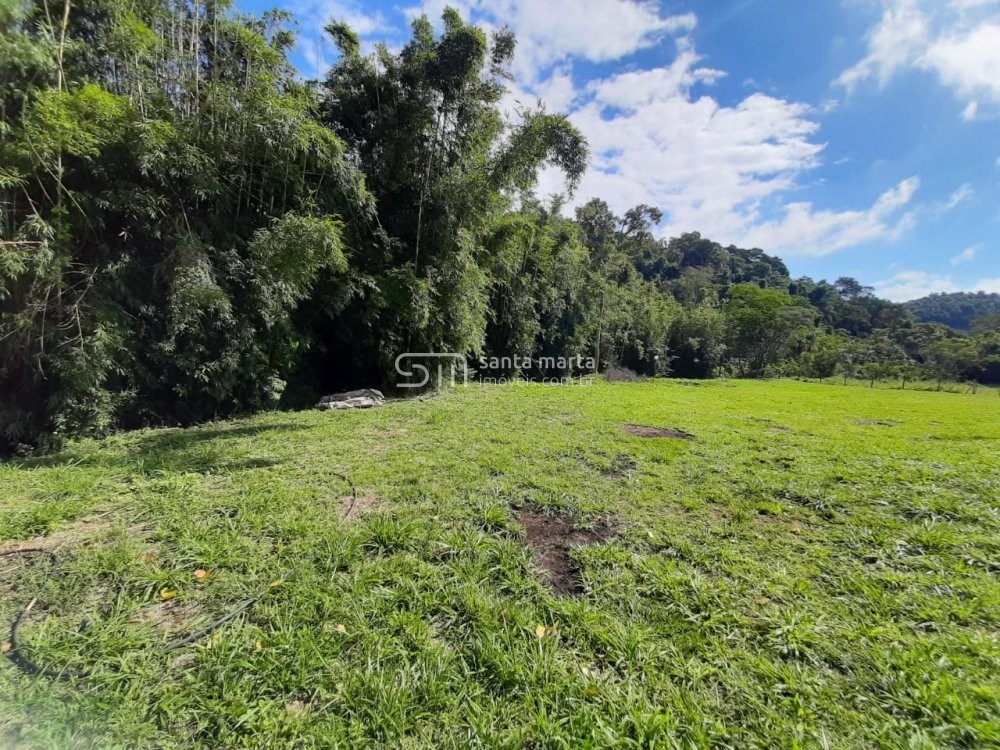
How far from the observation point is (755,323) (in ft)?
80.5

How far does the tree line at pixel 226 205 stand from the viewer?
3.60m

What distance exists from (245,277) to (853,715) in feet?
20.2

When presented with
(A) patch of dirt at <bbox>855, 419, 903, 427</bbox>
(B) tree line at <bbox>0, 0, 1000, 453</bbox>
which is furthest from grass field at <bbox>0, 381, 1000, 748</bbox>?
(A) patch of dirt at <bbox>855, 419, 903, 427</bbox>

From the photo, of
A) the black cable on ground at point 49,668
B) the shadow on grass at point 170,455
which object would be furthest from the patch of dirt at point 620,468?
the shadow on grass at point 170,455

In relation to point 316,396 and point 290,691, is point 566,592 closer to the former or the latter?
point 290,691

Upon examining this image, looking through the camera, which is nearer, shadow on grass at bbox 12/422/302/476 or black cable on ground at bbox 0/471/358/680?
black cable on ground at bbox 0/471/358/680

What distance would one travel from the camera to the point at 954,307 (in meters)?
57.8

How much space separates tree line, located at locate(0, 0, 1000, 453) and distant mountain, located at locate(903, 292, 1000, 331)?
2797 inches

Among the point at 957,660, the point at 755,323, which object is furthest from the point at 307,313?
the point at 755,323

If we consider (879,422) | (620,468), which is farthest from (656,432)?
(879,422)

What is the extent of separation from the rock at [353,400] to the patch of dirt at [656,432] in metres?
4.13

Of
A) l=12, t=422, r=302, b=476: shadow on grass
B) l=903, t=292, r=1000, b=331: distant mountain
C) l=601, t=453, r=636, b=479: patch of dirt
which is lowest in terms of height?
l=12, t=422, r=302, b=476: shadow on grass

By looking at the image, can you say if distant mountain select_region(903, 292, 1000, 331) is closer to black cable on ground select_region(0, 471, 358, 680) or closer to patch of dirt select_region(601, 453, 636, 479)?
patch of dirt select_region(601, 453, 636, 479)

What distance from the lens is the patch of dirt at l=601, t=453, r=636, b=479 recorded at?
336cm
